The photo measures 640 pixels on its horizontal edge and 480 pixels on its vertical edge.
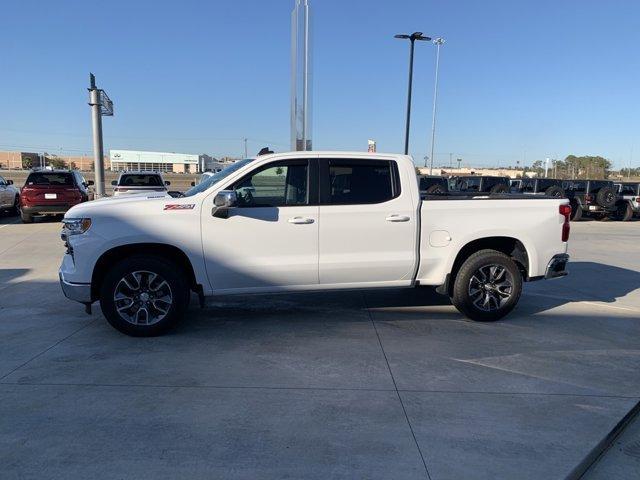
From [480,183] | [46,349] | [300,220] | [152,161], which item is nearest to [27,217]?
[46,349]

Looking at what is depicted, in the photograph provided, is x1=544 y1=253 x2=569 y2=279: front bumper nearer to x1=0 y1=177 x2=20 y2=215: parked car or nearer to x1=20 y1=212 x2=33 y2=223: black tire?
x1=20 y1=212 x2=33 y2=223: black tire

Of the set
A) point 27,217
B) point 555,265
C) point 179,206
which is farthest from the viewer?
point 27,217

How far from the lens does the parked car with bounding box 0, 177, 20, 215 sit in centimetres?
1744

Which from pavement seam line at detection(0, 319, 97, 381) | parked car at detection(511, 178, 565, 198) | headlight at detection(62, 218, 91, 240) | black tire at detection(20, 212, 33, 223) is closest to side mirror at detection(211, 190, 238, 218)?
headlight at detection(62, 218, 91, 240)

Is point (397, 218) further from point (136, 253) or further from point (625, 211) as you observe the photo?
point (625, 211)

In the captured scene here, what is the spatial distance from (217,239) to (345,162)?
1694 mm

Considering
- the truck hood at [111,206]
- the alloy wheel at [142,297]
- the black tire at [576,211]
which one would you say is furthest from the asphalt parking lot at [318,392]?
the black tire at [576,211]

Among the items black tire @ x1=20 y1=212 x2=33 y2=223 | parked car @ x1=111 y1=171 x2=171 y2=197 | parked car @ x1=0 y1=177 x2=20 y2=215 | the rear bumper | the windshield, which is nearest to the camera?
the windshield

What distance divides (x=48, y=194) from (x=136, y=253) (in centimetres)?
1198

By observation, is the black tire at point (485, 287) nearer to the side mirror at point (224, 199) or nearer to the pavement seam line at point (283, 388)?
the pavement seam line at point (283, 388)

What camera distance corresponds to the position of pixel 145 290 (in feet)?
17.7

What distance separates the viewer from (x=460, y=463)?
3.22 meters

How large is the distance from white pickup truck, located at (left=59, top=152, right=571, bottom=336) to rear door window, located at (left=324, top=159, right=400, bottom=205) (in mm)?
13

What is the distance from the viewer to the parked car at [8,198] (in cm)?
1744
